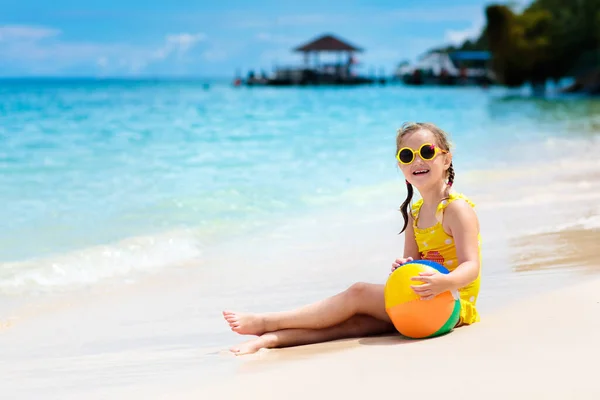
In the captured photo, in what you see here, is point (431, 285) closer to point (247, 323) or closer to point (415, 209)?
point (415, 209)

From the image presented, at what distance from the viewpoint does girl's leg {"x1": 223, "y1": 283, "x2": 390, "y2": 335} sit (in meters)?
3.86

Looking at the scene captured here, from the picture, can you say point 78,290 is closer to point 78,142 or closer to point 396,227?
point 396,227

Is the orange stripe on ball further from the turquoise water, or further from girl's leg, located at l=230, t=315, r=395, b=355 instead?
the turquoise water

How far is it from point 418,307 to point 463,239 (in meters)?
0.39

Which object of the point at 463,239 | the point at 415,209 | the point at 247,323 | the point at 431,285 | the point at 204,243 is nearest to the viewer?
the point at 431,285

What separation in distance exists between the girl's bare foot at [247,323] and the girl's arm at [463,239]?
970 mm

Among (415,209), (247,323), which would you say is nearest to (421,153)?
(415,209)

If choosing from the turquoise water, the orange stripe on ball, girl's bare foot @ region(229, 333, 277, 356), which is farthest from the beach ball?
the turquoise water

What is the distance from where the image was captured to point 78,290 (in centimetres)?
584

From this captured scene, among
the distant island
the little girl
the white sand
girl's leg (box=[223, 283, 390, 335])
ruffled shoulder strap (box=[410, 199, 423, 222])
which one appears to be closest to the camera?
the white sand

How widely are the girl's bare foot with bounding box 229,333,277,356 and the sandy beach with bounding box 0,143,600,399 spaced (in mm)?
39

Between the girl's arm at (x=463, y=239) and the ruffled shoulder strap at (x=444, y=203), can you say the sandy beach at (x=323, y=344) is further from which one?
the ruffled shoulder strap at (x=444, y=203)

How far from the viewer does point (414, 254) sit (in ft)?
13.1

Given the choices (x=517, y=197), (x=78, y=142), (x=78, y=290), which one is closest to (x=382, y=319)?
(x=78, y=290)
